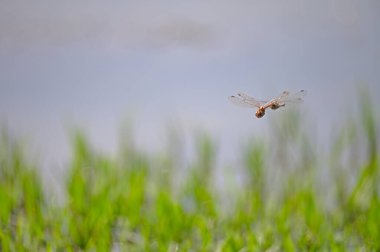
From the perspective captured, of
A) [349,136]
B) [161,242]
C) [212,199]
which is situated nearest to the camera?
[161,242]

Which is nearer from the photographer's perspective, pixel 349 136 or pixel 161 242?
pixel 161 242

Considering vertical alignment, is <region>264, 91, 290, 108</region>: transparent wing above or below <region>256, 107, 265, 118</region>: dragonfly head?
above

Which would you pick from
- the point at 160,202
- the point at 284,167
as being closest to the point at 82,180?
the point at 160,202

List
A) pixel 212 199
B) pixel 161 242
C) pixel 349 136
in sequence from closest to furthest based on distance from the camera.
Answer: pixel 161 242
pixel 212 199
pixel 349 136

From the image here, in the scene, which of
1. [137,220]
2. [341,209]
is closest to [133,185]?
[137,220]

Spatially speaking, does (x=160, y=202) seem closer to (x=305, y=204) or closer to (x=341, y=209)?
(x=305, y=204)

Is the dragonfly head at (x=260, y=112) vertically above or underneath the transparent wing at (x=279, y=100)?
underneath

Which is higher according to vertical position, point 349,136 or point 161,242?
point 349,136
